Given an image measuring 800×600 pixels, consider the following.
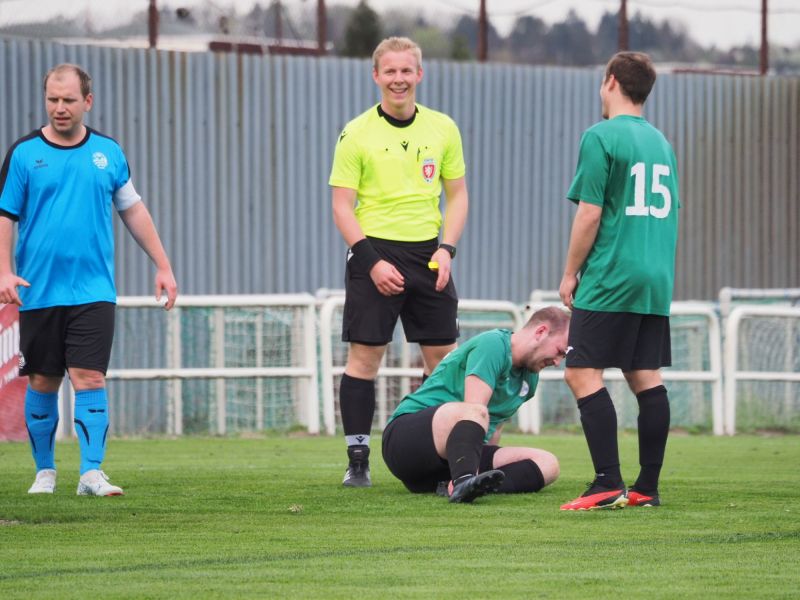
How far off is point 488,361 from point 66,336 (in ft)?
6.06

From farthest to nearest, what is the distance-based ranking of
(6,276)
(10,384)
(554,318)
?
(10,384) < (6,276) < (554,318)

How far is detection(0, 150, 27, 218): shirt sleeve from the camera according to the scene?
21.3 feet

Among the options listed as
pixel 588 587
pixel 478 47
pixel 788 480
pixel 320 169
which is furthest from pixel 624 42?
pixel 588 587

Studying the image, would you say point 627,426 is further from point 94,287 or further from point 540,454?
point 94,287

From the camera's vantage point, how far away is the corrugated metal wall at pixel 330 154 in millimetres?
17016

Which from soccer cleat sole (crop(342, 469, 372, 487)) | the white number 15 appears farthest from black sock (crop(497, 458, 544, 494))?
the white number 15

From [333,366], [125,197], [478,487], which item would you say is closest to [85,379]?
[125,197]

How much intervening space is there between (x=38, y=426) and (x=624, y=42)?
12886 millimetres

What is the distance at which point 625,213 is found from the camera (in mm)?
5875

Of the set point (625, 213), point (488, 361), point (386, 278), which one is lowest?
point (488, 361)

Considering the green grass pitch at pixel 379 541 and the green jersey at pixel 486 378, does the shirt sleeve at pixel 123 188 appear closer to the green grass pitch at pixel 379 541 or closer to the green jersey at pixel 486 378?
the green grass pitch at pixel 379 541

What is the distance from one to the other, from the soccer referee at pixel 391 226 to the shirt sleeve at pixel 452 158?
0.05 metres

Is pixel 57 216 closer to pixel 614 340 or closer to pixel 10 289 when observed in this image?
pixel 10 289

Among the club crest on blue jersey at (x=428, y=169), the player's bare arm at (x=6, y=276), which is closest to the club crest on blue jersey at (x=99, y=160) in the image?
the player's bare arm at (x=6, y=276)
